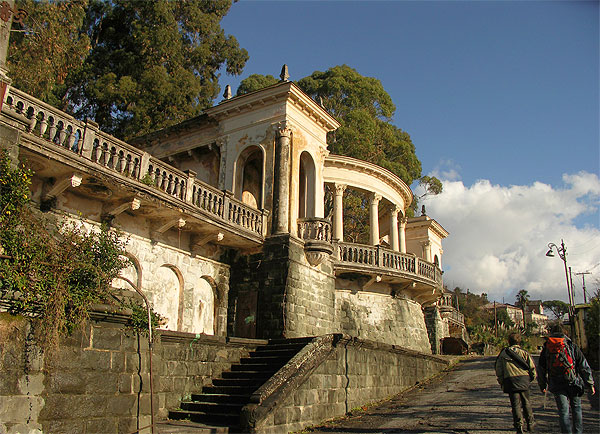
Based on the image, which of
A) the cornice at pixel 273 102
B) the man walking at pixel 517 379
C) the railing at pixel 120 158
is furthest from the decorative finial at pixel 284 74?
the man walking at pixel 517 379

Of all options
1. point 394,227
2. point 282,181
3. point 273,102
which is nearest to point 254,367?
point 282,181

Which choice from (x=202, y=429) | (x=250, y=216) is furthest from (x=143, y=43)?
(x=202, y=429)

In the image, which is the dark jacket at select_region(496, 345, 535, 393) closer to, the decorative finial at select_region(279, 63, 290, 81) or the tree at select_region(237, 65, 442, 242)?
the decorative finial at select_region(279, 63, 290, 81)

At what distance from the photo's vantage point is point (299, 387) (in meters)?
10.6

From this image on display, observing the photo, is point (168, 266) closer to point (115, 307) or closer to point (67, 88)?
point (115, 307)

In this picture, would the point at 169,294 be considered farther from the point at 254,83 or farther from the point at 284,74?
the point at 254,83

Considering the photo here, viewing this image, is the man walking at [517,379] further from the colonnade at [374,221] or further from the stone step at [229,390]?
the colonnade at [374,221]

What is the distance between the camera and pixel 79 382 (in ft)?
24.7

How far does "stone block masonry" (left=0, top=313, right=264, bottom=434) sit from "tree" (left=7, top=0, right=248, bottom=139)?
18.2 meters

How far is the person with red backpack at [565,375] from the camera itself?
Answer: 24.8 feet

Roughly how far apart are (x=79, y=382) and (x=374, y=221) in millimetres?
16741

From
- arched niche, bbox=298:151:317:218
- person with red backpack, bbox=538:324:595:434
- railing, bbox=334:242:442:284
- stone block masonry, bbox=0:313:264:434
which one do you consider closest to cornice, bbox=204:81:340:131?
arched niche, bbox=298:151:317:218

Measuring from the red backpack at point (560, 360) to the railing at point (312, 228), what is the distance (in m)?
9.78

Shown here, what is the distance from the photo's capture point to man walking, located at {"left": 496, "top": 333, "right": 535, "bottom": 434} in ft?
27.3
